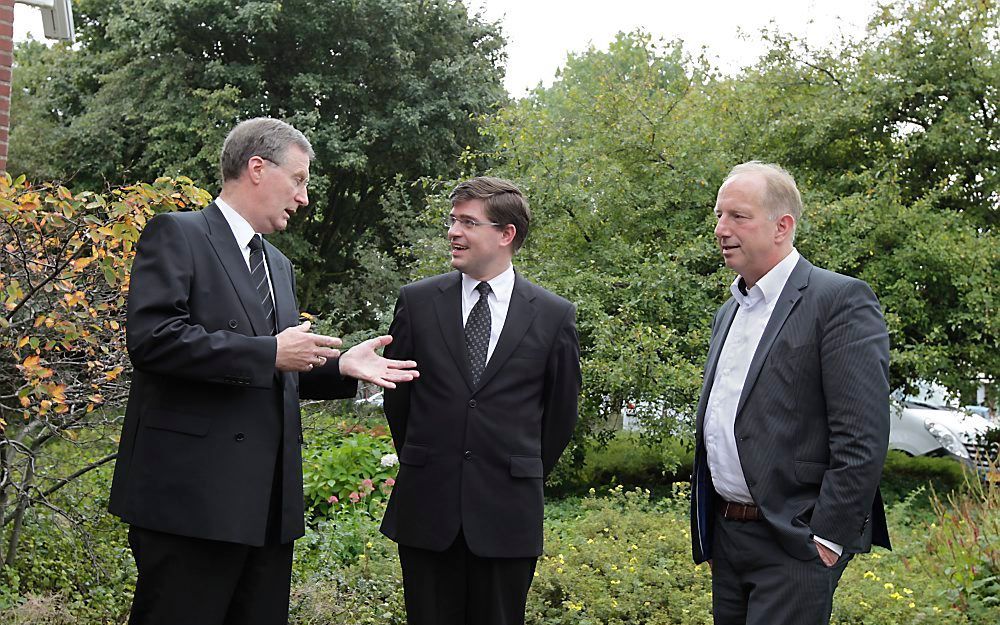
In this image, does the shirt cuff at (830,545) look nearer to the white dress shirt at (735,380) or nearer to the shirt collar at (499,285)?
the white dress shirt at (735,380)

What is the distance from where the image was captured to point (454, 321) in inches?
146

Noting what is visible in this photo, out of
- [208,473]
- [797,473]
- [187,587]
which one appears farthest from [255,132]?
[797,473]

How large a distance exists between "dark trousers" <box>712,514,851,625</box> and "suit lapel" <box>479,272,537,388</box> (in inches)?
39.0

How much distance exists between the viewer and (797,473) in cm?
311

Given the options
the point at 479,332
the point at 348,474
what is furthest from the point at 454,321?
the point at 348,474

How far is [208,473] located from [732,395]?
1802 millimetres

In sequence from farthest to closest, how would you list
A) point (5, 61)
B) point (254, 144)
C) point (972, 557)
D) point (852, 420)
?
point (972, 557) < point (5, 61) < point (254, 144) < point (852, 420)

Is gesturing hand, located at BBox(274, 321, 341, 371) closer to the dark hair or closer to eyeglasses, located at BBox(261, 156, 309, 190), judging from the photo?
eyeglasses, located at BBox(261, 156, 309, 190)

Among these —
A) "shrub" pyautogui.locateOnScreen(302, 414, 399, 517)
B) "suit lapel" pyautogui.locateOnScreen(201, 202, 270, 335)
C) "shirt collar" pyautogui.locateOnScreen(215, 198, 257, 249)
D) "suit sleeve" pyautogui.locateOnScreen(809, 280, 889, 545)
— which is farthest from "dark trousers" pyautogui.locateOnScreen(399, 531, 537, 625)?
"shrub" pyautogui.locateOnScreen(302, 414, 399, 517)

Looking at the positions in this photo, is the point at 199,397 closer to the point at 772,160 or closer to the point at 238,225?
the point at 238,225

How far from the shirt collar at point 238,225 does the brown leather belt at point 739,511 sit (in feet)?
6.30

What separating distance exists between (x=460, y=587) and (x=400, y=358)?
0.90 m

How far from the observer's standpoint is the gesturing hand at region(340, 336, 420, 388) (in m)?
3.28

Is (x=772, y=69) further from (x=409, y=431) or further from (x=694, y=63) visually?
(x=409, y=431)
